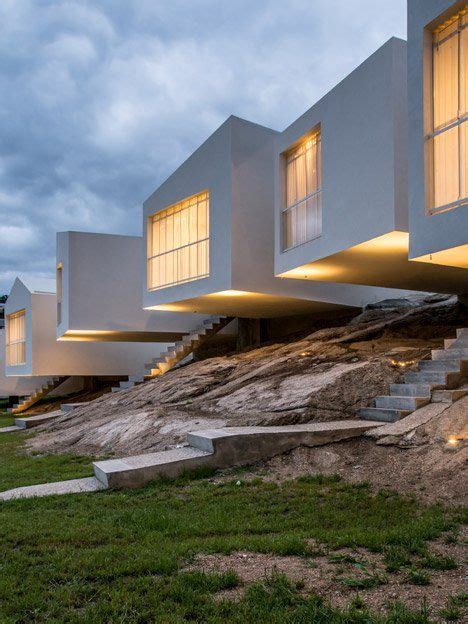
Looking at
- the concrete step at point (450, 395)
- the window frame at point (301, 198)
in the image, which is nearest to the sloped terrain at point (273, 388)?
the concrete step at point (450, 395)

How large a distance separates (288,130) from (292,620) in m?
14.0

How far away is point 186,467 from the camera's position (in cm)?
812

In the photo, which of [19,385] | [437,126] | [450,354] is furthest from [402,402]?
[19,385]

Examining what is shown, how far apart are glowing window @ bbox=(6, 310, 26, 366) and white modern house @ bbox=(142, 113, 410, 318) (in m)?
13.4

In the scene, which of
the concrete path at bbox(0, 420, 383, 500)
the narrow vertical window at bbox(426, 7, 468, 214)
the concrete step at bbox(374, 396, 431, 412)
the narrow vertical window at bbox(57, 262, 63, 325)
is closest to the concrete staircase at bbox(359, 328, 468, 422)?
the concrete step at bbox(374, 396, 431, 412)

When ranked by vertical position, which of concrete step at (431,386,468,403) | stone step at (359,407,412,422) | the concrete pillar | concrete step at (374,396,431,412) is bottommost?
stone step at (359,407,412,422)

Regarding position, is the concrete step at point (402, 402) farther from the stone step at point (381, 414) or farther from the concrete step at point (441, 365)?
the concrete step at point (441, 365)

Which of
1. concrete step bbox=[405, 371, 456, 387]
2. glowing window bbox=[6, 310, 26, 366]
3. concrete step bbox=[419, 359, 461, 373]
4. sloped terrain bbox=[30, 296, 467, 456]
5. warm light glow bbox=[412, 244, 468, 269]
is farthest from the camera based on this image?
glowing window bbox=[6, 310, 26, 366]

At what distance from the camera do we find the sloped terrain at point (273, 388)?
1044 centimetres

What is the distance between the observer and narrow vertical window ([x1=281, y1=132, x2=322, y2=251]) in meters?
14.5

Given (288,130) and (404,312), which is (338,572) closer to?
(288,130)

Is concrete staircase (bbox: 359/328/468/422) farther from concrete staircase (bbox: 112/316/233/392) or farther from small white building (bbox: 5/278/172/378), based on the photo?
small white building (bbox: 5/278/172/378)

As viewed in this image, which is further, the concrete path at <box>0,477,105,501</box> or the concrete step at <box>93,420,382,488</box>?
the concrete step at <box>93,420,382,488</box>

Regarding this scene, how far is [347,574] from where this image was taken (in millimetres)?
4387
